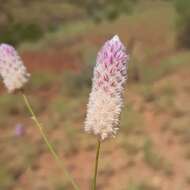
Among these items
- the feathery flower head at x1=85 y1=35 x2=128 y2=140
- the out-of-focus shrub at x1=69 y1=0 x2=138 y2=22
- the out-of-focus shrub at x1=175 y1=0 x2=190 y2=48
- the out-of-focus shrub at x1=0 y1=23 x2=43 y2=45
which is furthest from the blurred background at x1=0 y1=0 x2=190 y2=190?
the out-of-focus shrub at x1=69 y1=0 x2=138 y2=22

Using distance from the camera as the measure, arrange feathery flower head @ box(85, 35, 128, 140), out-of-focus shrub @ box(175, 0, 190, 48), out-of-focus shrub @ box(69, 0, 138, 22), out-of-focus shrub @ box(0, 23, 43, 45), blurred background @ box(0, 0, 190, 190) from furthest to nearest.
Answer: out-of-focus shrub @ box(69, 0, 138, 22)
out-of-focus shrub @ box(0, 23, 43, 45)
out-of-focus shrub @ box(175, 0, 190, 48)
blurred background @ box(0, 0, 190, 190)
feathery flower head @ box(85, 35, 128, 140)

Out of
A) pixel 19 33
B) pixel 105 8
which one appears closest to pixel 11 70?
pixel 19 33

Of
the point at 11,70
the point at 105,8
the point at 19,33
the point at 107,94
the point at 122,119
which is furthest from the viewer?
the point at 105,8

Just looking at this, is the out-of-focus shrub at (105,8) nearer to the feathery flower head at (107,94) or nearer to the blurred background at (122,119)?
the blurred background at (122,119)

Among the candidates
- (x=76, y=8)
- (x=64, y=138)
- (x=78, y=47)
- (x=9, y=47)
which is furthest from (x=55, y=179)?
(x=76, y=8)

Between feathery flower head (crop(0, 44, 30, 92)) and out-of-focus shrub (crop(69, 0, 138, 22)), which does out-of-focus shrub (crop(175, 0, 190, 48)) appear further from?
feathery flower head (crop(0, 44, 30, 92))

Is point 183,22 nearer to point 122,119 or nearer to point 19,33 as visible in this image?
point 122,119
